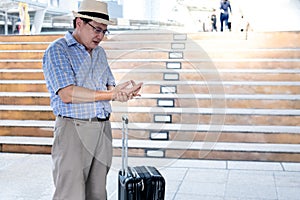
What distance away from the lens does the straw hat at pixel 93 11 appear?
92.4 inches

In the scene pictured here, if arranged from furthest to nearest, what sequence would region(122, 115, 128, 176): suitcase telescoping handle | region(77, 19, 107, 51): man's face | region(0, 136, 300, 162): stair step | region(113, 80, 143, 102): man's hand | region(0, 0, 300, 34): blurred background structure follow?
region(0, 0, 300, 34): blurred background structure → region(0, 136, 300, 162): stair step → region(122, 115, 128, 176): suitcase telescoping handle → region(77, 19, 107, 51): man's face → region(113, 80, 143, 102): man's hand

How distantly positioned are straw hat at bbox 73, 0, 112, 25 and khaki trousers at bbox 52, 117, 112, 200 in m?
0.56

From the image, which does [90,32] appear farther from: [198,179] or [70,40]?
[198,179]

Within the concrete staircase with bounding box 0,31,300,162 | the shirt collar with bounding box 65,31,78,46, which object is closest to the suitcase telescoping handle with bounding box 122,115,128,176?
the shirt collar with bounding box 65,31,78,46

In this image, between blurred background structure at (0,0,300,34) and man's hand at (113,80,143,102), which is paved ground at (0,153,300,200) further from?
blurred background structure at (0,0,300,34)

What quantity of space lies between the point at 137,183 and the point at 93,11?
1.02 m

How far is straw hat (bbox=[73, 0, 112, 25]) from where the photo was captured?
235 centimetres

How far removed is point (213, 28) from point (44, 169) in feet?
29.9

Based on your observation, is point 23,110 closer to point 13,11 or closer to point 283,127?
point 283,127

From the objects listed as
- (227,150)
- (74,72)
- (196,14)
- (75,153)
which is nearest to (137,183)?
(75,153)

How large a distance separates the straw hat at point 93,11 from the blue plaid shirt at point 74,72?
0.47 ft

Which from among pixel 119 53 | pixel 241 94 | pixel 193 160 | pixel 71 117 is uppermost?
pixel 119 53

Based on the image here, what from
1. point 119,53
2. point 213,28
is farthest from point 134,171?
point 213,28

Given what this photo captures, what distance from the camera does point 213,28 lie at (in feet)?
43.3
